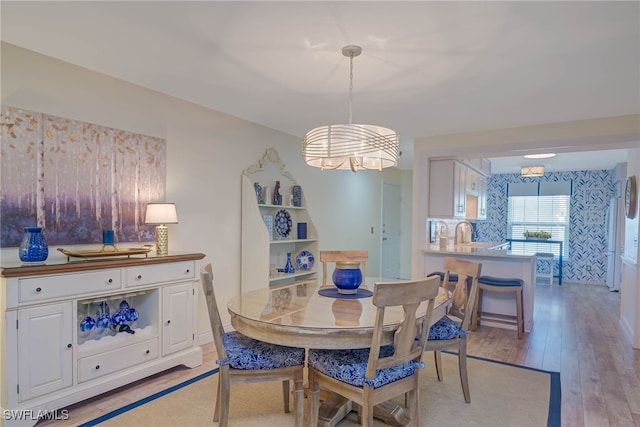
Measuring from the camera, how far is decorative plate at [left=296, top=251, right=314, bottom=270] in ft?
14.3

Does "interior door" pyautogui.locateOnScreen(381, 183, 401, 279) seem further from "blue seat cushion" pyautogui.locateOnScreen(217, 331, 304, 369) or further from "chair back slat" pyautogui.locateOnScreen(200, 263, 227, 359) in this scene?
"chair back slat" pyautogui.locateOnScreen(200, 263, 227, 359)

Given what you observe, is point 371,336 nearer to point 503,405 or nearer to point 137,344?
point 503,405

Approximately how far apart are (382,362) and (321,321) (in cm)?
35

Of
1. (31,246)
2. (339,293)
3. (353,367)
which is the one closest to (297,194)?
(339,293)

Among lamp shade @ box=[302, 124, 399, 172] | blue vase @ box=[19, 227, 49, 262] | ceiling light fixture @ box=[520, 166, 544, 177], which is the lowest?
blue vase @ box=[19, 227, 49, 262]

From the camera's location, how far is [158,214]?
9.84 ft

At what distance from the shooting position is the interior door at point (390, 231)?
709cm

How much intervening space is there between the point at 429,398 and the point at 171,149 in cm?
291

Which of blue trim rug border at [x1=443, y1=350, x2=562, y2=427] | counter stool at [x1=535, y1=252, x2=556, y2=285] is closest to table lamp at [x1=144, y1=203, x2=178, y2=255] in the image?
blue trim rug border at [x1=443, y1=350, x2=562, y2=427]

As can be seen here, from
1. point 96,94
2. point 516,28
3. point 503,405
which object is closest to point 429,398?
Answer: point 503,405

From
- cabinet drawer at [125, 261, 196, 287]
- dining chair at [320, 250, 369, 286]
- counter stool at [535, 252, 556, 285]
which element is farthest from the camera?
counter stool at [535, 252, 556, 285]

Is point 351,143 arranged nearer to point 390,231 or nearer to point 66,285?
point 66,285

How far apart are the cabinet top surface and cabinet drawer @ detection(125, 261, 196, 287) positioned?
4 centimetres

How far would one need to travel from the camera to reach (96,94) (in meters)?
2.86
